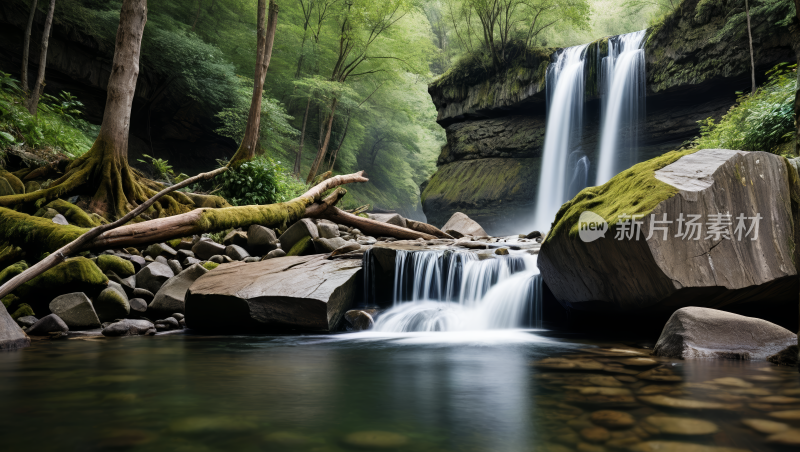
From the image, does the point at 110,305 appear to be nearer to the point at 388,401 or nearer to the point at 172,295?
the point at 172,295

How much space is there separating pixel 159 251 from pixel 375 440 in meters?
6.41

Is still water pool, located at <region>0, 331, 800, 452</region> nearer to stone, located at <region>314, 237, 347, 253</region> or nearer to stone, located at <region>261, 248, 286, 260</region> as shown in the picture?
stone, located at <region>261, 248, 286, 260</region>

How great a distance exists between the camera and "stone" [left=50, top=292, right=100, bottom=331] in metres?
5.02

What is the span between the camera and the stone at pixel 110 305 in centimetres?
532

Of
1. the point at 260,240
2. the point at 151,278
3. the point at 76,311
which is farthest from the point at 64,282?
the point at 260,240

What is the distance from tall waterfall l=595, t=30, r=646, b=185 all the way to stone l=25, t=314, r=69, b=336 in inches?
619

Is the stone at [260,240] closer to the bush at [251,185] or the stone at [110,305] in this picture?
the bush at [251,185]

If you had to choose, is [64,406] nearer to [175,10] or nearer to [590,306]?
[590,306]

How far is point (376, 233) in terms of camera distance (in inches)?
379

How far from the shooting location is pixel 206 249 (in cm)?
740

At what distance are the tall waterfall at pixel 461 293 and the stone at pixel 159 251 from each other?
329 centimetres

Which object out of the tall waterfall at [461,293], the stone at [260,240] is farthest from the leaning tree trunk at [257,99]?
the tall waterfall at [461,293]

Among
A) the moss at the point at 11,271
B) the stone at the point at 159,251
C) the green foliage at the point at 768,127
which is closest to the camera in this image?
the moss at the point at 11,271

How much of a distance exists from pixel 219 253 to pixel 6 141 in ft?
14.0
